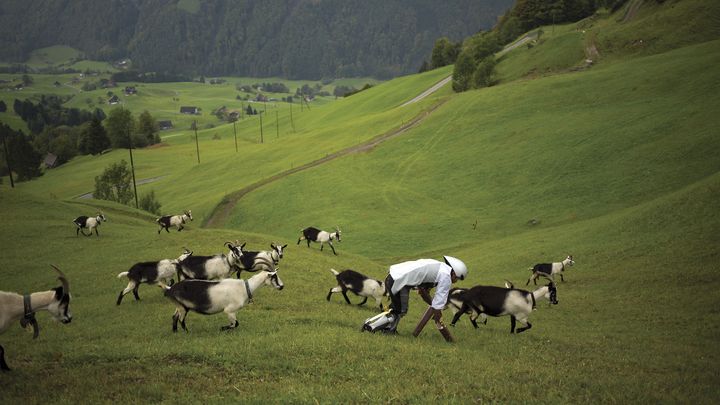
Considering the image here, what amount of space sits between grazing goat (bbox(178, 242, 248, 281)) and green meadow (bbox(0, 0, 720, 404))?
5.67ft

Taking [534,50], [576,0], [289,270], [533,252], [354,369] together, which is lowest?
[533,252]

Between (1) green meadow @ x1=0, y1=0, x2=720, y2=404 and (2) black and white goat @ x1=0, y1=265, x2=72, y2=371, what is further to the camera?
(2) black and white goat @ x1=0, y1=265, x2=72, y2=371

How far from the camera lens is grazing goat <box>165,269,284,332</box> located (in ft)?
53.6

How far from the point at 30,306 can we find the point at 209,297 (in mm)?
4842

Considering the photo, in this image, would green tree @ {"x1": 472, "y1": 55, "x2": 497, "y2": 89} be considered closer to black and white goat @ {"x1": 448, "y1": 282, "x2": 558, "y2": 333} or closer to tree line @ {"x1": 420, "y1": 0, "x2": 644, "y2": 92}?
tree line @ {"x1": 420, "y1": 0, "x2": 644, "y2": 92}

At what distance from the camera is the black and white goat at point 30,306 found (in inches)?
529

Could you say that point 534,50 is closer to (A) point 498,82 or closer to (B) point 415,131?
(A) point 498,82

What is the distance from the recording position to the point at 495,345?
16.8 metres

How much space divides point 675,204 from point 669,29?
222 ft

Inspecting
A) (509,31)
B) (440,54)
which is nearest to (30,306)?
(509,31)

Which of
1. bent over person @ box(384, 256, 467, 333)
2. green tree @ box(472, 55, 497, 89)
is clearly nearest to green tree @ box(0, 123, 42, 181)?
green tree @ box(472, 55, 497, 89)

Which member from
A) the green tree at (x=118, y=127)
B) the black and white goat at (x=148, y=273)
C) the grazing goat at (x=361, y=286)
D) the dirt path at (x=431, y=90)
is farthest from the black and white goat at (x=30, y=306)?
the green tree at (x=118, y=127)

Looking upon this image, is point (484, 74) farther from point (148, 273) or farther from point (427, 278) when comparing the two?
point (427, 278)

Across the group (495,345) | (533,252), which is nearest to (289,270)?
(495,345)
